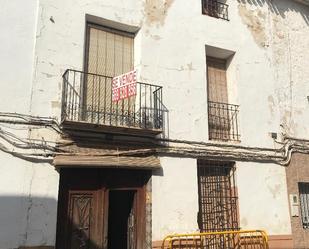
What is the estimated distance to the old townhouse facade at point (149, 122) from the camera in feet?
21.3

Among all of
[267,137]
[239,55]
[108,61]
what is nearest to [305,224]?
[267,137]

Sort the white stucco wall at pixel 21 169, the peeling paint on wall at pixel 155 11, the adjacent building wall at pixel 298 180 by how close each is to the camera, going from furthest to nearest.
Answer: the adjacent building wall at pixel 298 180 → the peeling paint on wall at pixel 155 11 → the white stucco wall at pixel 21 169

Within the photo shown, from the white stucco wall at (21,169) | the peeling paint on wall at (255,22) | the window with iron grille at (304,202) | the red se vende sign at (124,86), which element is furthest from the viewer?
the peeling paint on wall at (255,22)

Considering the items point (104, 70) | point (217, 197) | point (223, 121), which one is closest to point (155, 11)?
point (104, 70)

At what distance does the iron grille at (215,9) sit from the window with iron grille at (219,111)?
1.19 meters

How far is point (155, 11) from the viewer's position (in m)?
8.39

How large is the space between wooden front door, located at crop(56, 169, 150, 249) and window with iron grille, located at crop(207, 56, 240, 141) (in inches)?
89.8

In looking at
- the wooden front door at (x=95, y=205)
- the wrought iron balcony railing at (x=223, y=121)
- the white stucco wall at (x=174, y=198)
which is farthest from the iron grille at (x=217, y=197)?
the wooden front door at (x=95, y=205)

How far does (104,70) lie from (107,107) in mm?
817

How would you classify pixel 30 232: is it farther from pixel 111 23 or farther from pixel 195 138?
pixel 111 23

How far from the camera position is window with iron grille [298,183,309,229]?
9.23 metres

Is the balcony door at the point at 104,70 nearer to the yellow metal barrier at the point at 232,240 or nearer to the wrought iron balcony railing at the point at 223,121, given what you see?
the wrought iron balcony railing at the point at 223,121

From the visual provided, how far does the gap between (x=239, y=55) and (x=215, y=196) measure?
3622 mm

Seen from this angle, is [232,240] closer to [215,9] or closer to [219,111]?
[219,111]
